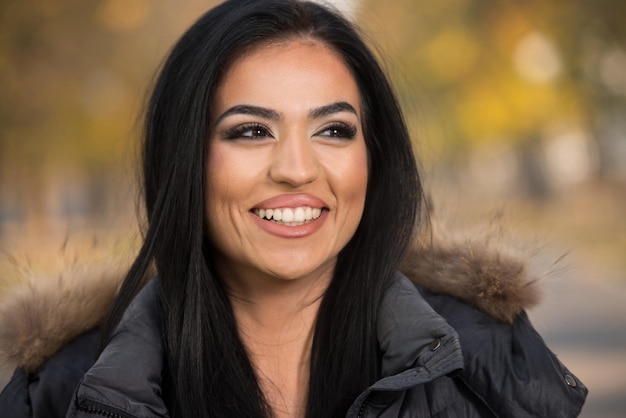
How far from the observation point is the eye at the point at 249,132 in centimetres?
317

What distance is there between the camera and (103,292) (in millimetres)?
3559

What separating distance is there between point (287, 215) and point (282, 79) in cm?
44

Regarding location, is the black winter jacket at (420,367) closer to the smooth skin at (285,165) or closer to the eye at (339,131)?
the smooth skin at (285,165)

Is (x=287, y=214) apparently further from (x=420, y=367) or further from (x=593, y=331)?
(x=593, y=331)

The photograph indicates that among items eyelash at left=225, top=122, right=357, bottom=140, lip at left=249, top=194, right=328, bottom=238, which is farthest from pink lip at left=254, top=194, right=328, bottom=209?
eyelash at left=225, top=122, right=357, bottom=140

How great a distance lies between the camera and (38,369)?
131 inches

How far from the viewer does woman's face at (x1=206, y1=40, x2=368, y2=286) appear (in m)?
3.14

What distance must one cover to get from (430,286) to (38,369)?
1.40 metres

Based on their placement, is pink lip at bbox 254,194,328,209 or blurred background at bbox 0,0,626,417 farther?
blurred background at bbox 0,0,626,417

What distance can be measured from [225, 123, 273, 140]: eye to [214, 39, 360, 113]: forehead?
78mm

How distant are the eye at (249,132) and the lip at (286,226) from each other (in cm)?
21

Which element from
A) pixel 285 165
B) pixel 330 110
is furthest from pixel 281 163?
pixel 330 110

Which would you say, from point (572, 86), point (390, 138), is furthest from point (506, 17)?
point (390, 138)

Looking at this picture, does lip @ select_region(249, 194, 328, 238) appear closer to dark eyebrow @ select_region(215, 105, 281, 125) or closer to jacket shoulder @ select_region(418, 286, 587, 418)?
dark eyebrow @ select_region(215, 105, 281, 125)
